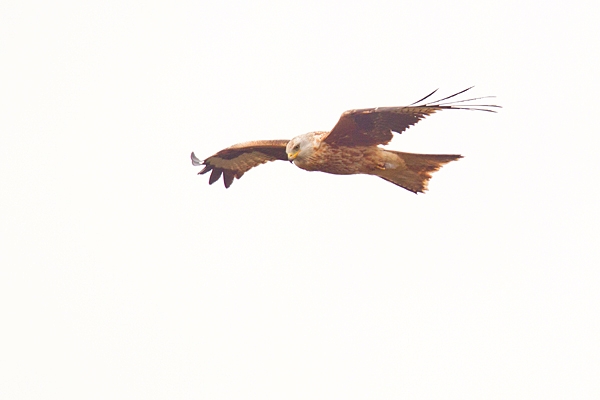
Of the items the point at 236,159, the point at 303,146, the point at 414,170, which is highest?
the point at 236,159

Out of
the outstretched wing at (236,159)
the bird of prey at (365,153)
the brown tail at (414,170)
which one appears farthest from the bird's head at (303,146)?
the outstretched wing at (236,159)

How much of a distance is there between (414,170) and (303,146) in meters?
1.33

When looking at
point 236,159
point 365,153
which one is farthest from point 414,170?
point 236,159

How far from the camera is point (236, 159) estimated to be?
14.4m

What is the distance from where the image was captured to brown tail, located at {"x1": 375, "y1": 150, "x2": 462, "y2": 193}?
11992 millimetres

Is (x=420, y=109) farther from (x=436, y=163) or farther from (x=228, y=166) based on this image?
(x=228, y=166)

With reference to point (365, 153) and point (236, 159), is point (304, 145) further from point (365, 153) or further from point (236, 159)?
point (236, 159)

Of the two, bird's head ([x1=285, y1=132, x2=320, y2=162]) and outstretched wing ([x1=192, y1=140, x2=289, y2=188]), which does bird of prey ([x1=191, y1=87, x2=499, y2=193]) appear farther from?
outstretched wing ([x1=192, y1=140, x2=289, y2=188])

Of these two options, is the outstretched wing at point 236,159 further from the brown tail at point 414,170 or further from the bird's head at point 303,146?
the brown tail at point 414,170

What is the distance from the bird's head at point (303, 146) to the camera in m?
12.0

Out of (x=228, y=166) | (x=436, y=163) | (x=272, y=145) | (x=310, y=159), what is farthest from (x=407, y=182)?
(x=228, y=166)

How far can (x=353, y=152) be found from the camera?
12000 millimetres

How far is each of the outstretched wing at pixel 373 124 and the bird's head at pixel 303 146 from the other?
165mm

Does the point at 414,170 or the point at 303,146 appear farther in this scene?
the point at 414,170
